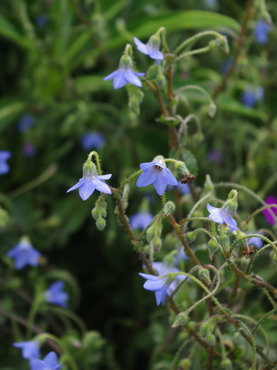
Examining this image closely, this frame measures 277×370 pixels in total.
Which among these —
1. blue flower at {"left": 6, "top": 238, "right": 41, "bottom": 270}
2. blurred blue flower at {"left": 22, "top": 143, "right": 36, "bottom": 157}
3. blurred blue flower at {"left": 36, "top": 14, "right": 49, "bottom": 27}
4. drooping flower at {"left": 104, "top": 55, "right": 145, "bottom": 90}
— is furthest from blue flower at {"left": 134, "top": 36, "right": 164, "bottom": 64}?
blurred blue flower at {"left": 36, "top": 14, "right": 49, "bottom": 27}

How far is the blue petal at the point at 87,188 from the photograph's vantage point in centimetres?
90

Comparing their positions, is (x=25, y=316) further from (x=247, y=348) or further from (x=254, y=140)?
(x=254, y=140)

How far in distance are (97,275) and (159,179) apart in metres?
0.94

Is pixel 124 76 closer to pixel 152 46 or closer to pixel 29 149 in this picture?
pixel 152 46

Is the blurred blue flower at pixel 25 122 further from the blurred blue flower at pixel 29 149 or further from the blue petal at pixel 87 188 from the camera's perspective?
the blue petal at pixel 87 188

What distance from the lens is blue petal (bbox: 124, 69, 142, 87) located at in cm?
101

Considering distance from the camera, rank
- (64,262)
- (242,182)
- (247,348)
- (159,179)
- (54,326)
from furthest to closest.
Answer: (64,262), (242,182), (54,326), (247,348), (159,179)

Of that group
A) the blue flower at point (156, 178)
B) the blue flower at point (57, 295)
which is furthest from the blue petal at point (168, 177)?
the blue flower at point (57, 295)

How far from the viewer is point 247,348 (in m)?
1.12

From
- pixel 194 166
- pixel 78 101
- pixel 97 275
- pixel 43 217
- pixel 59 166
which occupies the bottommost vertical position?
pixel 97 275

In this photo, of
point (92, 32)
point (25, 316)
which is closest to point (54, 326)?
point (25, 316)

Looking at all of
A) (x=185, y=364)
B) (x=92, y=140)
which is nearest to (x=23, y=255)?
(x=92, y=140)

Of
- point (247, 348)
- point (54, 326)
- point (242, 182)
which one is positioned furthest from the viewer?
point (242, 182)

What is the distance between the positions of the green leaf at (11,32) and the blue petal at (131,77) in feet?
3.04
